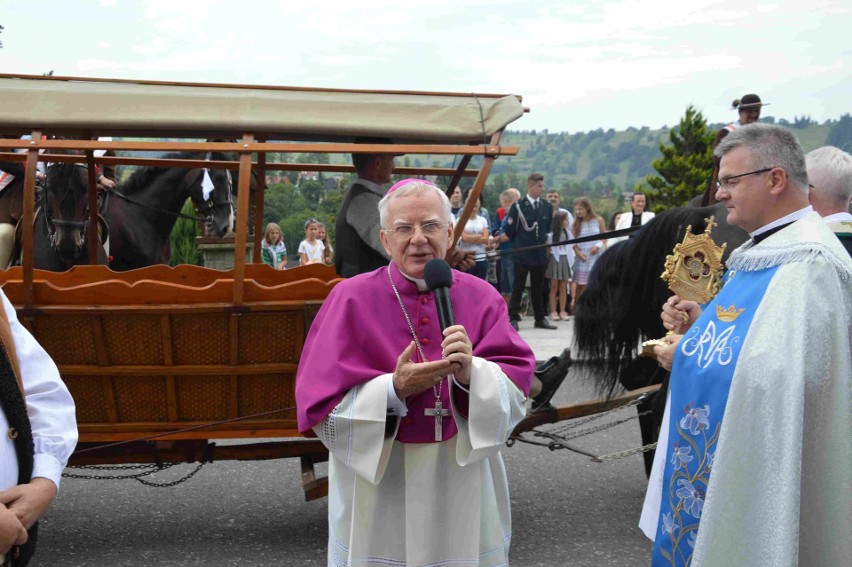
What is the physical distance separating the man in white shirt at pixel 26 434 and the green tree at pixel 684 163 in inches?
734

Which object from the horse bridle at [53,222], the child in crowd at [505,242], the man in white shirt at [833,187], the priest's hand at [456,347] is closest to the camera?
the priest's hand at [456,347]

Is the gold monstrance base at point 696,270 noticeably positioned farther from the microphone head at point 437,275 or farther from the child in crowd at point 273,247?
the child in crowd at point 273,247

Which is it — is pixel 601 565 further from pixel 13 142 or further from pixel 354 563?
pixel 13 142

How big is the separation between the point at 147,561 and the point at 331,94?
2377 mm

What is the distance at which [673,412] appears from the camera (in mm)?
2822

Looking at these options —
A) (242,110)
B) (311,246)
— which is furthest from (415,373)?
(311,246)

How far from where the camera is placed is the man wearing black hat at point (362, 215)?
4.49 metres

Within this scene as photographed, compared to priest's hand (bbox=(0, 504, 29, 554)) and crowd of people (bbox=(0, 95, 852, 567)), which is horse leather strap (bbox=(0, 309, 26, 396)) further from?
priest's hand (bbox=(0, 504, 29, 554))

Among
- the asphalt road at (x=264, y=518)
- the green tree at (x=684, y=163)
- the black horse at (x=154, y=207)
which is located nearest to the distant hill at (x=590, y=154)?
the green tree at (x=684, y=163)

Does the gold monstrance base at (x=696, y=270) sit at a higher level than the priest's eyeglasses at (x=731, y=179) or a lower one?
lower

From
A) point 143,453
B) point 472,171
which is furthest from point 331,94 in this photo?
point 143,453

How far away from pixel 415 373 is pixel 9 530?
103 centimetres

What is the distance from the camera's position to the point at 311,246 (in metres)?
11.3

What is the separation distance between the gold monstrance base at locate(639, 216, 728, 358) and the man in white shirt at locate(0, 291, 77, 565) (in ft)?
5.92
